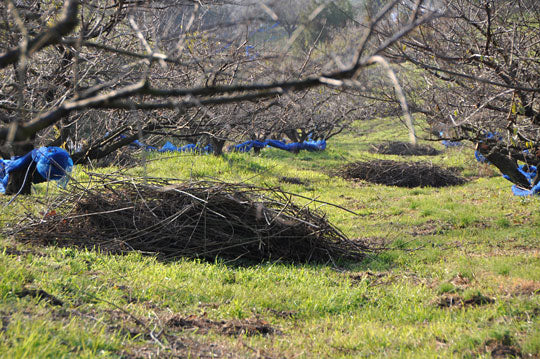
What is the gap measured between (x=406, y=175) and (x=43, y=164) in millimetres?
10581

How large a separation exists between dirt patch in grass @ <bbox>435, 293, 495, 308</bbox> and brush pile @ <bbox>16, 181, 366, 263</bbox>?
2.12 m

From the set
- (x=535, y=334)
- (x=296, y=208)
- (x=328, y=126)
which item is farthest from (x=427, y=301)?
(x=328, y=126)

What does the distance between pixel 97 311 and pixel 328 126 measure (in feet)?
66.0

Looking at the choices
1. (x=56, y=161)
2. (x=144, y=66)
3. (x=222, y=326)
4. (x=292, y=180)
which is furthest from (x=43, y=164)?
(x=292, y=180)

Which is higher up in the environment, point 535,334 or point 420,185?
point 535,334

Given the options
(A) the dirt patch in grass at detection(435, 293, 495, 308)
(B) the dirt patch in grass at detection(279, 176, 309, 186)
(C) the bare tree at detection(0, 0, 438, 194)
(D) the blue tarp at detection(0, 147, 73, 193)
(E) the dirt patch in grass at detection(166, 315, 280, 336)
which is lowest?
(B) the dirt patch in grass at detection(279, 176, 309, 186)

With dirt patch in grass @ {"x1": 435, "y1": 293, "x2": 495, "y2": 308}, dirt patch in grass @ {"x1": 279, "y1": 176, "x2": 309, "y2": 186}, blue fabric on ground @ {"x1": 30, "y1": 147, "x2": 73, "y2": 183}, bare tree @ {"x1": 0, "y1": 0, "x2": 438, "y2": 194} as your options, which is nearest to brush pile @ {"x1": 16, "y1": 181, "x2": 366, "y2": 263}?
bare tree @ {"x1": 0, "y1": 0, "x2": 438, "y2": 194}

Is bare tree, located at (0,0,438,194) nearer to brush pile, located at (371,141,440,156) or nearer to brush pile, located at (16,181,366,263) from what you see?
brush pile, located at (16,181,366,263)

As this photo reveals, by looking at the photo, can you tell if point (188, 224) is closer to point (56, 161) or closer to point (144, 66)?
point (144, 66)

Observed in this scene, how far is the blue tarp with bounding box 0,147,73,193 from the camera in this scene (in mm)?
8133

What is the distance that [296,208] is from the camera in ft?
24.2

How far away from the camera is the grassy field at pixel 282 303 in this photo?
382 cm

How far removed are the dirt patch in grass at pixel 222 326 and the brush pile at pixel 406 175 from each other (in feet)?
37.8

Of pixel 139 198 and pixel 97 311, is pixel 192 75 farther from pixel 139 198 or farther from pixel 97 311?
pixel 97 311
